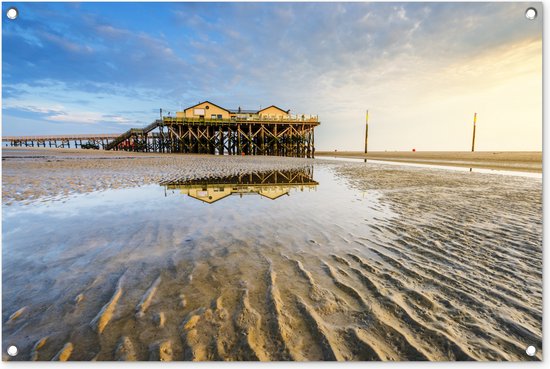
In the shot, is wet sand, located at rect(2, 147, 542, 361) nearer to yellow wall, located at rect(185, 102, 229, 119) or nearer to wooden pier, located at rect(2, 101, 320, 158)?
wooden pier, located at rect(2, 101, 320, 158)

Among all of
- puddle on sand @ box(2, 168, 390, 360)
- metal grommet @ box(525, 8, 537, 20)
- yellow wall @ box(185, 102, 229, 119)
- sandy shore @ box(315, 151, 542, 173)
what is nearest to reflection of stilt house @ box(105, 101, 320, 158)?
yellow wall @ box(185, 102, 229, 119)

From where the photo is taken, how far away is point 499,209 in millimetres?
6121

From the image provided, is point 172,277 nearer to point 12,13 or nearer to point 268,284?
point 268,284

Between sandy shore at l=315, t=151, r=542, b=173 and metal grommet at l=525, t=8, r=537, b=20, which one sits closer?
metal grommet at l=525, t=8, r=537, b=20

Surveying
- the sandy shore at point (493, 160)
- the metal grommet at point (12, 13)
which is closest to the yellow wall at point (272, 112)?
the sandy shore at point (493, 160)

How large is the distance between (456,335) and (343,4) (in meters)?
3.74

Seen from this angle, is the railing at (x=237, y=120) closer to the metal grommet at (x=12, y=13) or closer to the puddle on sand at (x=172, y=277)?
the puddle on sand at (x=172, y=277)

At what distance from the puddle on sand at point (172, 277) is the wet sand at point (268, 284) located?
1 centimetres

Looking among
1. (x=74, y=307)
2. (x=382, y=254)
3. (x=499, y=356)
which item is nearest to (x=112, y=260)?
(x=74, y=307)

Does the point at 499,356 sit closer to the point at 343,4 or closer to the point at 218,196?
the point at 343,4

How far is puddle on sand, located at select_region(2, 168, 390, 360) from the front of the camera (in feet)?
6.31

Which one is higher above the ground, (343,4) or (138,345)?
(343,4)

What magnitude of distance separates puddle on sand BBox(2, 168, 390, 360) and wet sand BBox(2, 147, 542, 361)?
0.01m

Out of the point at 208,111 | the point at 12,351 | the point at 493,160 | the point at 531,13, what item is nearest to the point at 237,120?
the point at 208,111
